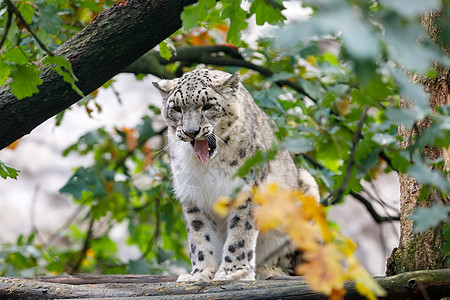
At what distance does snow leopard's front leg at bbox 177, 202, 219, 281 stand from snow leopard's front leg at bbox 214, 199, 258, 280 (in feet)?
0.52

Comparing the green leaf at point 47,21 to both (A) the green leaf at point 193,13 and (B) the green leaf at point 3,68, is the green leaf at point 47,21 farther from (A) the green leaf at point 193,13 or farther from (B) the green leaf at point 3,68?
(A) the green leaf at point 193,13

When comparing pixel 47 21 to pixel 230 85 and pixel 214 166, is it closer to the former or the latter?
pixel 230 85

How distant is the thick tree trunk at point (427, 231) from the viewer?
3639mm

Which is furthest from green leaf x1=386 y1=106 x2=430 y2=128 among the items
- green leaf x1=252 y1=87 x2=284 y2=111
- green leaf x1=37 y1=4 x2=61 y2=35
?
green leaf x1=252 y1=87 x2=284 y2=111

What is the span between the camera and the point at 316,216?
188 cm

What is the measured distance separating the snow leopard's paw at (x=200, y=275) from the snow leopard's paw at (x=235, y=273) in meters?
0.11

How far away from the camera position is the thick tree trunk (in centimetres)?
364

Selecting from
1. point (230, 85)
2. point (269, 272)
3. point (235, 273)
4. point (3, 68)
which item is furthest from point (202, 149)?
point (3, 68)

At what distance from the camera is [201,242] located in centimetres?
486

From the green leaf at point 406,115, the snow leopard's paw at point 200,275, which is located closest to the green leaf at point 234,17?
the green leaf at point 406,115

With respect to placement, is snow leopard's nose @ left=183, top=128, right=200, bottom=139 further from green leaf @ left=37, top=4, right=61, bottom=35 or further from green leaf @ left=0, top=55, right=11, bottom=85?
green leaf @ left=0, top=55, right=11, bottom=85

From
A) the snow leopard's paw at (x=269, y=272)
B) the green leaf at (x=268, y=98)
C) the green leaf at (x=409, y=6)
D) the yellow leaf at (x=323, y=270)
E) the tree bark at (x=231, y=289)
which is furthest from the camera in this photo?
the green leaf at (x=268, y=98)

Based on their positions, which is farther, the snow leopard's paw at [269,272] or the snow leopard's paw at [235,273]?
the snow leopard's paw at [269,272]

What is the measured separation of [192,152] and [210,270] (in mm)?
999
